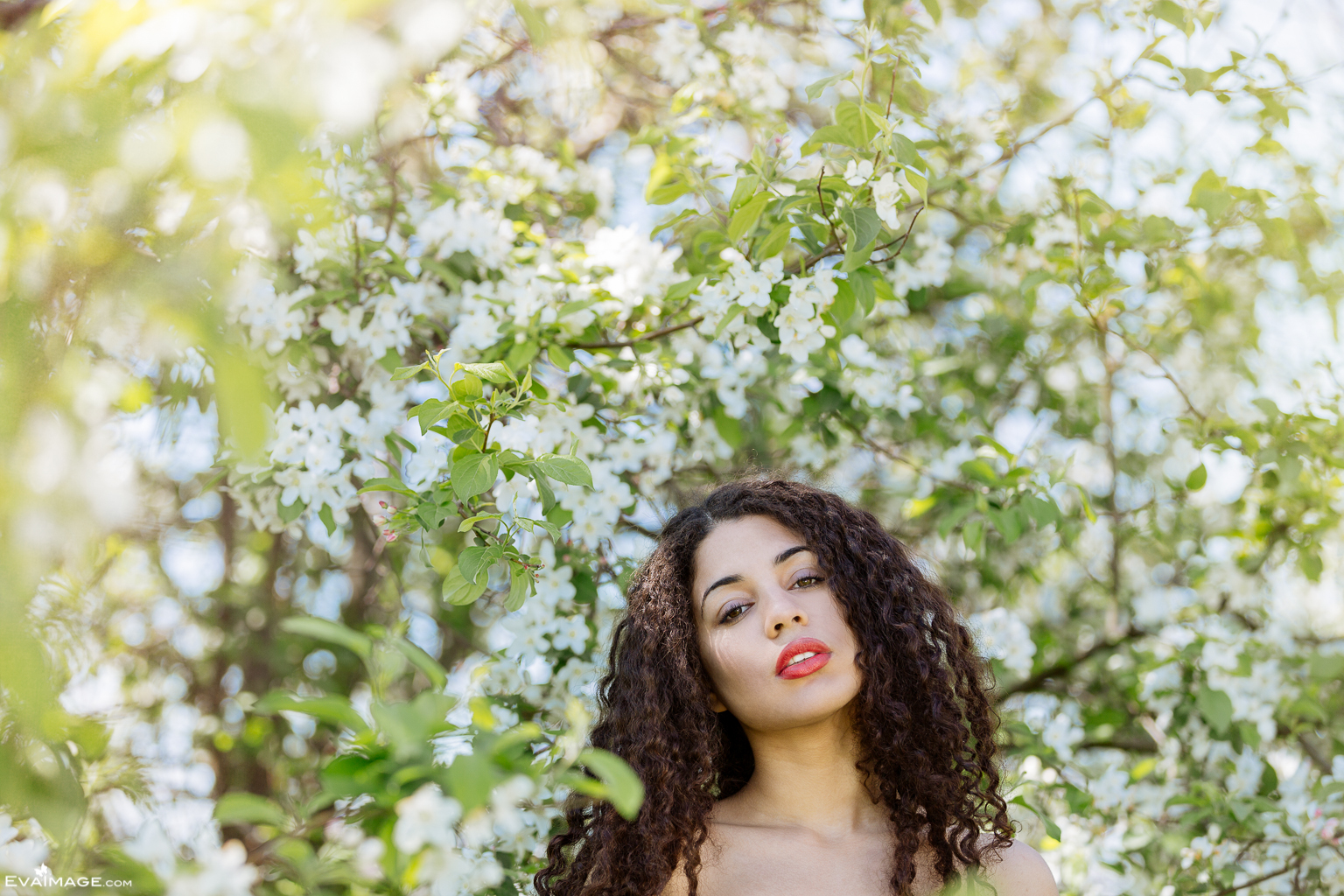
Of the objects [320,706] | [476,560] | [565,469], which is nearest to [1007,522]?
[565,469]

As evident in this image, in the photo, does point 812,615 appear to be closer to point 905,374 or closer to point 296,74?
point 905,374

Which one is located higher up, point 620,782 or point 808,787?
point 808,787

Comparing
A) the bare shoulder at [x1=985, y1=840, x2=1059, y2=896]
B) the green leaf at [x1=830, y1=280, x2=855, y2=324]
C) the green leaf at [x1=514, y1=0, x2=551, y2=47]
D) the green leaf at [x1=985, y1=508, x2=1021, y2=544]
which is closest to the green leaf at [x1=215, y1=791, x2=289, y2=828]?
the green leaf at [x1=514, y1=0, x2=551, y2=47]

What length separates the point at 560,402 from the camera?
186cm

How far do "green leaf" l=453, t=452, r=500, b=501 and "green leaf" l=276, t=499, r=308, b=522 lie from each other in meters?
0.57

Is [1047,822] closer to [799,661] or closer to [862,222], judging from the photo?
[799,661]

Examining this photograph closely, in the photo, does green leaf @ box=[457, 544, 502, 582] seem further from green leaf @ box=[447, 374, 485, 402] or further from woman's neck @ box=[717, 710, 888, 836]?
woman's neck @ box=[717, 710, 888, 836]

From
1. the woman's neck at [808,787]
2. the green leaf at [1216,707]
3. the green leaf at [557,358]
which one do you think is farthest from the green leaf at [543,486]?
the green leaf at [1216,707]

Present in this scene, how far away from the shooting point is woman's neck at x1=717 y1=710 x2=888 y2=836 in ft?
6.03

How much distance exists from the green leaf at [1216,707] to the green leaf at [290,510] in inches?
80.9

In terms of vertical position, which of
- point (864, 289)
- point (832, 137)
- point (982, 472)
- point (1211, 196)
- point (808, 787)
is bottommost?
point (808, 787)

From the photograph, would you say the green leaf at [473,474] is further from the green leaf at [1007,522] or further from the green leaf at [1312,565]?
the green leaf at [1312,565]

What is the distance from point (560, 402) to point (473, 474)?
39 centimetres

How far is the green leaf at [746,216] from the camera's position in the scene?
168cm
